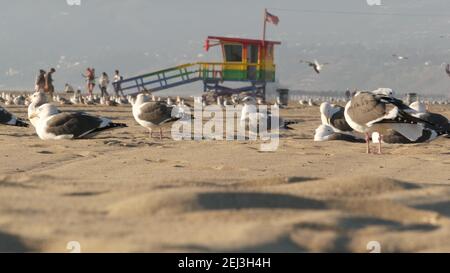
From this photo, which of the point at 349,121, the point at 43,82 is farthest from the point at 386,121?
the point at 43,82

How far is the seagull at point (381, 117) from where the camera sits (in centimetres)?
911

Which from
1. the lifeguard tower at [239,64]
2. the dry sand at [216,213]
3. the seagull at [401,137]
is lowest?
the dry sand at [216,213]

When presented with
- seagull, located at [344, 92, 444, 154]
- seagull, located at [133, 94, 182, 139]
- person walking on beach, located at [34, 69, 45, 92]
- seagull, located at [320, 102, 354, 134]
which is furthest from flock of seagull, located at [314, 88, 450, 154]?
person walking on beach, located at [34, 69, 45, 92]

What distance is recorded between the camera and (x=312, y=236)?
3.45 meters

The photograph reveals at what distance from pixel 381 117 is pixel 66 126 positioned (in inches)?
167

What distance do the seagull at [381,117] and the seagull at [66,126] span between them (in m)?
3.58

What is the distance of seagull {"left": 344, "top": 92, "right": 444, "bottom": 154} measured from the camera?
359 inches

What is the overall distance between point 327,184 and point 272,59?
33.4 metres

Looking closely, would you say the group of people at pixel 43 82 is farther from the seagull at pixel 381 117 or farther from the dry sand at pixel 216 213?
the dry sand at pixel 216 213

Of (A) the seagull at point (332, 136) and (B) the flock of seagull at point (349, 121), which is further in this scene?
(A) the seagull at point (332, 136)

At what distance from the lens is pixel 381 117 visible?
9203 mm

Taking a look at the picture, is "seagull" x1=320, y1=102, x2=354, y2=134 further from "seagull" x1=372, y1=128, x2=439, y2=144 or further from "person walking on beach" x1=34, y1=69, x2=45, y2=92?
"person walking on beach" x1=34, y1=69, x2=45, y2=92

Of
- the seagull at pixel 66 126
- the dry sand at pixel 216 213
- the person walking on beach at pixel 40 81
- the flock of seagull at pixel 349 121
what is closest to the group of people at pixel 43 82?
the person walking on beach at pixel 40 81

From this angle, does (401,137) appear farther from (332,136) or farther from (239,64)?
(239,64)
